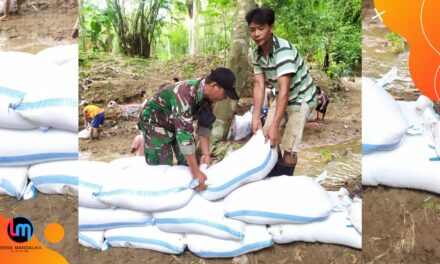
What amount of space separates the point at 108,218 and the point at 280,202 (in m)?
1.11

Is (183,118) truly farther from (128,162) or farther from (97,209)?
(97,209)

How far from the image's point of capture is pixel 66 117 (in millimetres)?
2941

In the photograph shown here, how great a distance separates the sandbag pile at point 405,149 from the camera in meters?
2.83

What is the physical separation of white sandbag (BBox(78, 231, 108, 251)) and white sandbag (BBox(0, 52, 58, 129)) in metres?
0.78

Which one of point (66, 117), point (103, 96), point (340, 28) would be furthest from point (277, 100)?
point (66, 117)

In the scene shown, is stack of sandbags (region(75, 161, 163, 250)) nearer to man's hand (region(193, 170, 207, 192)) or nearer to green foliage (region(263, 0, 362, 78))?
man's hand (region(193, 170, 207, 192))

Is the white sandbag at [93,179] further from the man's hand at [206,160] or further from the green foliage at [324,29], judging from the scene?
the green foliage at [324,29]

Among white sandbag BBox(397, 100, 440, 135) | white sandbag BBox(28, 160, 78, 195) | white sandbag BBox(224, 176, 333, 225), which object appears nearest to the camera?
white sandbag BBox(224, 176, 333, 225)

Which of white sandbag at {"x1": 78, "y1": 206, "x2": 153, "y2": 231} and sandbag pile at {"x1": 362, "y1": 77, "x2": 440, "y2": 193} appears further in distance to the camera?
white sandbag at {"x1": 78, "y1": 206, "x2": 153, "y2": 231}

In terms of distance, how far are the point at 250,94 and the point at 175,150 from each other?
62cm

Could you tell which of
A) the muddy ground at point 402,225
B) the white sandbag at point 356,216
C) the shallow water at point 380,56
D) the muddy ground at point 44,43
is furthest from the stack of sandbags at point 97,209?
the shallow water at point 380,56

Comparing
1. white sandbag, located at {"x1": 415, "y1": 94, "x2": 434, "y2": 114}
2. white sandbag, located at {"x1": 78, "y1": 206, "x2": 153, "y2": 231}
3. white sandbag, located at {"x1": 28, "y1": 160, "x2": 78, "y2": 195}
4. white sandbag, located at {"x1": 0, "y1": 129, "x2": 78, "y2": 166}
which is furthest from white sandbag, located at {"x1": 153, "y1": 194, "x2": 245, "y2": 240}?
white sandbag, located at {"x1": 415, "y1": 94, "x2": 434, "y2": 114}

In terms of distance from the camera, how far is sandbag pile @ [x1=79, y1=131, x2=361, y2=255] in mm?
2801

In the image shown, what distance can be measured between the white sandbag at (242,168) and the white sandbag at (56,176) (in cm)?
86
